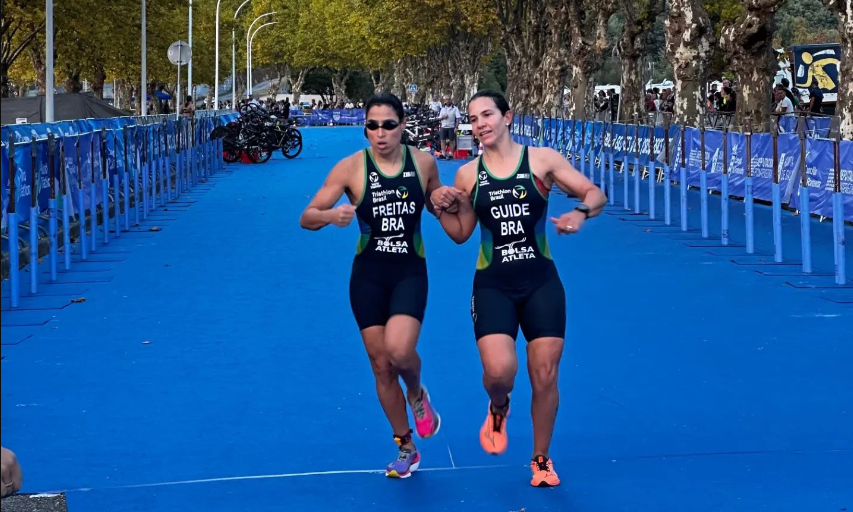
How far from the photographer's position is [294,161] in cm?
4312

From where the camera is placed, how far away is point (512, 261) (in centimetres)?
664

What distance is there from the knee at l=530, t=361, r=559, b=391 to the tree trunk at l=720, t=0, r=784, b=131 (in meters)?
18.7

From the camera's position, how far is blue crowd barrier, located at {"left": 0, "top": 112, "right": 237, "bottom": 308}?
533 inches

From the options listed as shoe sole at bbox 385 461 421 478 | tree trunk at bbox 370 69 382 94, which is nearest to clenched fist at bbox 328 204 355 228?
shoe sole at bbox 385 461 421 478

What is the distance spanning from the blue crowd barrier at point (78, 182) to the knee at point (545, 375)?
21.9 feet

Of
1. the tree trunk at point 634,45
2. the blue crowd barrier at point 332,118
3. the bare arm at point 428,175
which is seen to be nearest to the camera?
the bare arm at point 428,175

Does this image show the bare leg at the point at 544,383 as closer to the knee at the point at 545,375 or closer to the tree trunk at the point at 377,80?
the knee at the point at 545,375

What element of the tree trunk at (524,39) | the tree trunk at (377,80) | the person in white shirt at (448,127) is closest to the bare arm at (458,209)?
the person in white shirt at (448,127)

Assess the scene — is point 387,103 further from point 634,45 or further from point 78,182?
point 634,45

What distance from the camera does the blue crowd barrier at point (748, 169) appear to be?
15.3m

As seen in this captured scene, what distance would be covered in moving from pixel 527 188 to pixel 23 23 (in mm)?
40535

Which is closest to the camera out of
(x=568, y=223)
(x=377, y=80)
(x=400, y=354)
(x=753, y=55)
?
(x=568, y=223)

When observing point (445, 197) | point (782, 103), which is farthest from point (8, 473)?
point (782, 103)

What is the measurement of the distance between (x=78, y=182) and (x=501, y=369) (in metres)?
11.3
